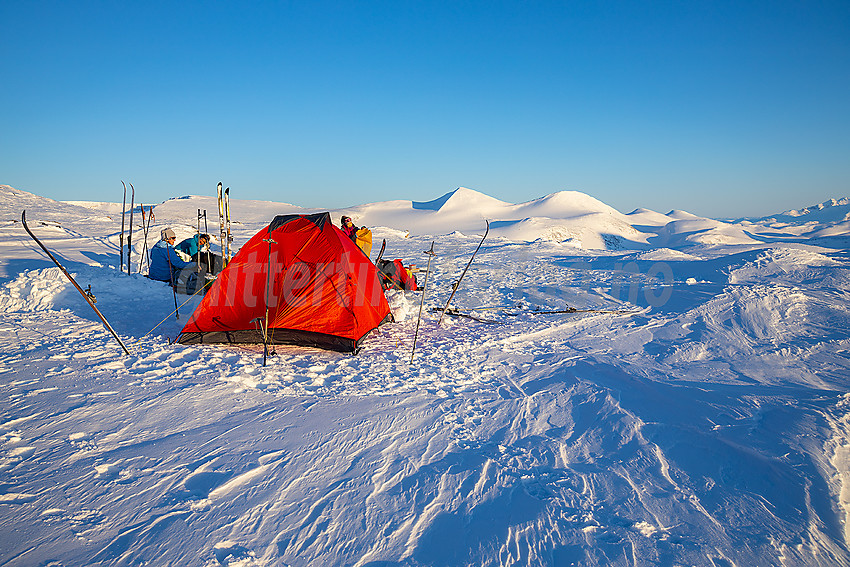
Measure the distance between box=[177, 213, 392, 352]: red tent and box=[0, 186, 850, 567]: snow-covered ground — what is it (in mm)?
301

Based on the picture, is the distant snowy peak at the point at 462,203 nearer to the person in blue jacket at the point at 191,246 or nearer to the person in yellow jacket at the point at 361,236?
the person in yellow jacket at the point at 361,236

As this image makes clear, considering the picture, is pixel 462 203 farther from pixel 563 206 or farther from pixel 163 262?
pixel 163 262

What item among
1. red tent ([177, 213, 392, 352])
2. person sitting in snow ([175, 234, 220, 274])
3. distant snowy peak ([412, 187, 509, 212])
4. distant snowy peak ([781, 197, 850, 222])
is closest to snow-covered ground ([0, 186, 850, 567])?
red tent ([177, 213, 392, 352])

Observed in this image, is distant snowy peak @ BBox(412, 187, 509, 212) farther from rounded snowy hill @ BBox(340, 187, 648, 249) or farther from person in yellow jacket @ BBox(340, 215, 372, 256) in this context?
person in yellow jacket @ BBox(340, 215, 372, 256)

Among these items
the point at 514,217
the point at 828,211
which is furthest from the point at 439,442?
the point at 828,211

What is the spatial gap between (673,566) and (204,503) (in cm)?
280

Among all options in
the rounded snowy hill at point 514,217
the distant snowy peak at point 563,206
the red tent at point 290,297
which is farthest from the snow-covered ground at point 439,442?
the distant snowy peak at point 563,206

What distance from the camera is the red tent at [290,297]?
572cm

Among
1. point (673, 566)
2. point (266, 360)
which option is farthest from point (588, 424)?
point (266, 360)

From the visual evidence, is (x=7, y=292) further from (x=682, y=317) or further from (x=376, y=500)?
(x=682, y=317)

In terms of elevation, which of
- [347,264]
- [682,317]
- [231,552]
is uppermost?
[347,264]

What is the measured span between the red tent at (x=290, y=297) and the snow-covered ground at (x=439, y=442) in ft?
0.99

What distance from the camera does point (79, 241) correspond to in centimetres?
1559

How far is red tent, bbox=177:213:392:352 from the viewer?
5.72m
